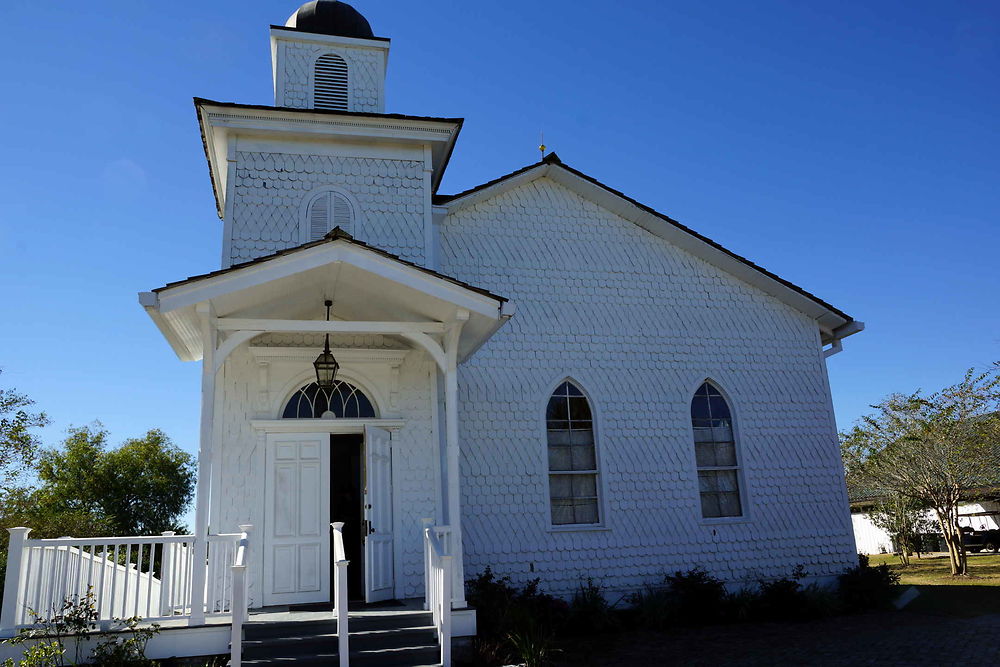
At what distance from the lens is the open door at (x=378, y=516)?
31.0 ft

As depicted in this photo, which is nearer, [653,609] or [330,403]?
[330,403]

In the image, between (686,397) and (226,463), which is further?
(686,397)

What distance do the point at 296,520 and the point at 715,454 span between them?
7.13 meters

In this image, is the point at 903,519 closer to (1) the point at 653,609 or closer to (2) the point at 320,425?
(1) the point at 653,609

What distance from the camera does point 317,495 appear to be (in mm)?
9867

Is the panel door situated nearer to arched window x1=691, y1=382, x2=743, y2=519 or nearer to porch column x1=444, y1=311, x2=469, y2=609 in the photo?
porch column x1=444, y1=311, x2=469, y2=609

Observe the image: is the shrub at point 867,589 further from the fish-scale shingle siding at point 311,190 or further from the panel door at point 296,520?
the fish-scale shingle siding at point 311,190

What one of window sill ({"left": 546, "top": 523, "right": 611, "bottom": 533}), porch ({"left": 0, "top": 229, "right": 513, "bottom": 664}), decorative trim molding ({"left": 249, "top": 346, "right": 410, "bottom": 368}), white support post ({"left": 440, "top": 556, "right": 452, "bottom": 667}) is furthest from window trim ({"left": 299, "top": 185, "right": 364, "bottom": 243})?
window sill ({"left": 546, "top": 523, "right": 611, "bottom": 533})

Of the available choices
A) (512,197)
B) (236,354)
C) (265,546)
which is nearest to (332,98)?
(512,197)

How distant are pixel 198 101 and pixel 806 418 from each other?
1137cm

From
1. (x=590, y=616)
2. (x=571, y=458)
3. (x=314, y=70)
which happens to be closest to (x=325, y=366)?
(x=571, y=458)

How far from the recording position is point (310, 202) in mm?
11180

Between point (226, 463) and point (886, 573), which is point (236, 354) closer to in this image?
point (226, 463)

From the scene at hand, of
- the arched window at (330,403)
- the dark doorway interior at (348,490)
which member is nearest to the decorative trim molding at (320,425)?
the arched window at (330,403)
